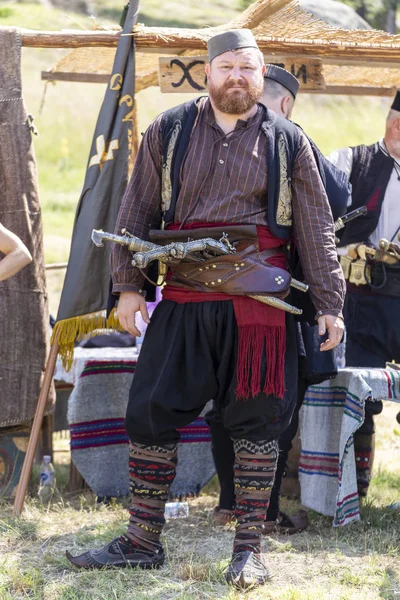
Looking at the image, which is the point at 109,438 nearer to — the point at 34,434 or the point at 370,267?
the point at 34,434

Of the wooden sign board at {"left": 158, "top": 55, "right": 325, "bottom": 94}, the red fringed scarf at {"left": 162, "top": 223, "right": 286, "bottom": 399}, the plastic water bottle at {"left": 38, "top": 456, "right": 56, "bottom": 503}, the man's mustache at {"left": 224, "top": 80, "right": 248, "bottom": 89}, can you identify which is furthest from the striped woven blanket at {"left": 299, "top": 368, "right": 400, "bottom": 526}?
the wooden sign board at {"left": 158, "top": 55, "right": 325, "bottom": 94}

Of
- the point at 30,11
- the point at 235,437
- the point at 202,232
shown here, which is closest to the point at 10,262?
the point at 202,232

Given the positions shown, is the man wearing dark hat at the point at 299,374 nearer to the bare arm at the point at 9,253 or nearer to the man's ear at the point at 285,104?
the man's ear at the point at 285,104

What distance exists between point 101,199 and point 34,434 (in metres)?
1.23

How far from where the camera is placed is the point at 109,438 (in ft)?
16.8

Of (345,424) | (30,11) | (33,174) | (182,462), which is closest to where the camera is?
(345,424)

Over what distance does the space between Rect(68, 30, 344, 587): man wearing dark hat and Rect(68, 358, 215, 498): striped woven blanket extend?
127 cm

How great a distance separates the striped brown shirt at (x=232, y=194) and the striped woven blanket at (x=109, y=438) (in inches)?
54.6

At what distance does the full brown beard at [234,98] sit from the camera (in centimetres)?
362

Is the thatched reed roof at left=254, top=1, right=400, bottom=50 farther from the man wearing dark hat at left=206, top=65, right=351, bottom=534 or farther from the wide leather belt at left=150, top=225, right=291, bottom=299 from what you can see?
the wide leather belt at left=150, top=225, right=291, bottom=299

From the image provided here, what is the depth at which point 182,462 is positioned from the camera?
205 inches

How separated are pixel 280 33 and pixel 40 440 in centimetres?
268

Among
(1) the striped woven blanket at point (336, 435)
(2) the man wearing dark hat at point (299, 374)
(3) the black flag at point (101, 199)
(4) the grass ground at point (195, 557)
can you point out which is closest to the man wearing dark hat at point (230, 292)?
(4) the grass ground at point (195, 557)

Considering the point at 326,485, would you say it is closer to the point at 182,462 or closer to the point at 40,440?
the point at 182,462
